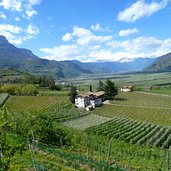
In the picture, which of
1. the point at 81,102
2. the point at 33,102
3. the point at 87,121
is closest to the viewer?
the point at 87,121

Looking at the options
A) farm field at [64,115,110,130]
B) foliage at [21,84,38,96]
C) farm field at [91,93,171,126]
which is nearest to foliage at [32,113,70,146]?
farm field at [64,115,110,130]

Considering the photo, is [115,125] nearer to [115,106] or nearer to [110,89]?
[115,106]

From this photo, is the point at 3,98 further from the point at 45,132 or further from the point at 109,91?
the point at 45,132

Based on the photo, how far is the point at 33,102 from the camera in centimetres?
9938

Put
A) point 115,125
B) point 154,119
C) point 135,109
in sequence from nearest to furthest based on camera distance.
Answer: point 115,125 → point 154,119 → point 135,109

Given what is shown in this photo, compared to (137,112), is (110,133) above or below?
above

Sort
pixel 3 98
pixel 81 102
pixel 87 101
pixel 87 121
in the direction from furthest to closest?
pixel 87 101 → pixel 81 102 → pixel 3 98 → pixel 87 121

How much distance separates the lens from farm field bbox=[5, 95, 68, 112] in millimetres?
91812

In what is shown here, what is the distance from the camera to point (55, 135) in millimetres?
32750

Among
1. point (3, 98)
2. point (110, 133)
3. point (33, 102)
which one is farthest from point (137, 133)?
point (3, 98)

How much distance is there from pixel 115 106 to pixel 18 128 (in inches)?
2735

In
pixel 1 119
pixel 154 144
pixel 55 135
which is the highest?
pixel 1 119

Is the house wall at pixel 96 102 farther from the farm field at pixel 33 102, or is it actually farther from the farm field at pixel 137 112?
the farm field at pixel 33 102

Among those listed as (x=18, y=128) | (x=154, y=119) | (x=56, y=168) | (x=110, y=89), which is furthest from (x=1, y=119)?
(x=110, y=89)
